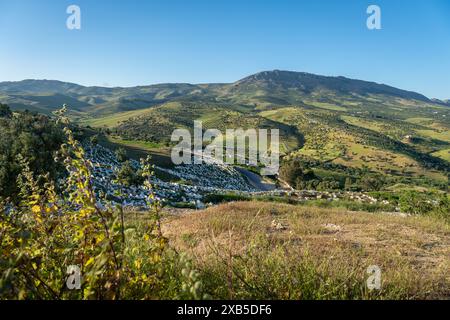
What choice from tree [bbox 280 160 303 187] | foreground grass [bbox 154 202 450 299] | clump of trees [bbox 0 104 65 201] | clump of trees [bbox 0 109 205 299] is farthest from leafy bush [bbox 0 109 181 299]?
tree [bbox 280 160 303 187]

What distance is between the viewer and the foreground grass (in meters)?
4.15

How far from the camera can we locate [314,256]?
6.26 metres

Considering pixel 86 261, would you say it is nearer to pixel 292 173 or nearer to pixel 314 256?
pixel 314 256

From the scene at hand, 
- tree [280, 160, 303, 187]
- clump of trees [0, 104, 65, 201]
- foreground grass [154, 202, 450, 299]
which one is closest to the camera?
foreground grass [154, 202, 450, 299]

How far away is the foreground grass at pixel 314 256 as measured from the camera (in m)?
4.15

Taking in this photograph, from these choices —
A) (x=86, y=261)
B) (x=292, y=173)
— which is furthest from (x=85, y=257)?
(x=292, y=173)

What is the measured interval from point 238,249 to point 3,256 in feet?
14.2

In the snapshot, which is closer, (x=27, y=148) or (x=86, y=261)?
(x=86, y=261)

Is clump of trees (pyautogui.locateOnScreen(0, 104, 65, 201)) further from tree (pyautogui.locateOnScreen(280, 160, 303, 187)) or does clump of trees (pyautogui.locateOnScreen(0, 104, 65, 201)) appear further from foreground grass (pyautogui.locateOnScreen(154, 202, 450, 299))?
tree (pyautogui.locateOnScreen(280, 160, 303, 187))

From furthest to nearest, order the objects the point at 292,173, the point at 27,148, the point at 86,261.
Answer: the point at 292,173 < the point at 27,148 < the point at 86,261

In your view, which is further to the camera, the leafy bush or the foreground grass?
the foreground grass

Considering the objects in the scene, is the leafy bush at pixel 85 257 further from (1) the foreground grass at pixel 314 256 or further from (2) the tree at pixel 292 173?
(2) the tree at pixel 292 173

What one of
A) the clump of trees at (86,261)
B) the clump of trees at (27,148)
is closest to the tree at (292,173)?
the clump of trees at (27,148)
